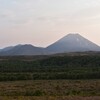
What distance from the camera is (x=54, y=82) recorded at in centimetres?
4847

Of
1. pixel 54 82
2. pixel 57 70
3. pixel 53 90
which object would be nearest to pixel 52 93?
pixel 53 90

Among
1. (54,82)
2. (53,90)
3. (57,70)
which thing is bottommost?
(54,82)

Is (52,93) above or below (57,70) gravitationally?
below

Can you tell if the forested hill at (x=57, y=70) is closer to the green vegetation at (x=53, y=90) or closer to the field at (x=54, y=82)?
the field at (x=54, y=82)

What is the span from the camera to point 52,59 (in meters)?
104

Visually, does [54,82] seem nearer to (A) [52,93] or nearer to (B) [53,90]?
(B) [53,90]

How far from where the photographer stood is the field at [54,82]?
31655 mm

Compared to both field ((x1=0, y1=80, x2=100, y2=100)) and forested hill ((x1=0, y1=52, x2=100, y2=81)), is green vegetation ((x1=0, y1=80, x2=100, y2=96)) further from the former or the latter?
forested hill ((x1=0, y1=52, x2=100, y2=81))

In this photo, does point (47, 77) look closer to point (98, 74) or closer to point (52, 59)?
point (98, 74)

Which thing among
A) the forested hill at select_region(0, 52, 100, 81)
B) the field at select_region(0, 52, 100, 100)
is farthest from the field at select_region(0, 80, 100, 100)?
the forested hill at select_region(0, 52, 100, 81)

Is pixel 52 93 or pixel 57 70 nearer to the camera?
pixel 52 93

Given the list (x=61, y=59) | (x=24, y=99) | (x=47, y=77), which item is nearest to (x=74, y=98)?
(x=24, y=99)

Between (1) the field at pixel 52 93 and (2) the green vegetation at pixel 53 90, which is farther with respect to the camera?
(2) the green vegetation at pixel 53 90

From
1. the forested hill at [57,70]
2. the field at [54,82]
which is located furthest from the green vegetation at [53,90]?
the forested hill at [57,70]
